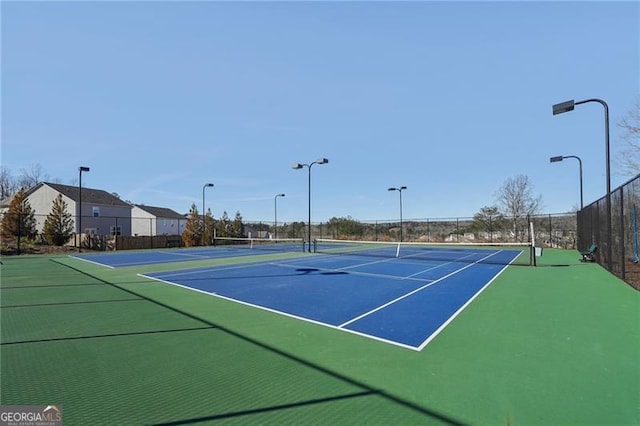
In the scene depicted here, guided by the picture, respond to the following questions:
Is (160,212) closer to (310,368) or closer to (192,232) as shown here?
(192,232)

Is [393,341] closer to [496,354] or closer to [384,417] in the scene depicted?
[496,354]

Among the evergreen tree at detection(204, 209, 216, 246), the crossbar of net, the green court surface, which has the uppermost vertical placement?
the evergreen tree at detection(204, 209, 216, 246)

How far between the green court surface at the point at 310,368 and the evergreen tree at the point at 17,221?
2660 centimetres

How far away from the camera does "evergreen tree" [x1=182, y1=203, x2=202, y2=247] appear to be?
32703 mm

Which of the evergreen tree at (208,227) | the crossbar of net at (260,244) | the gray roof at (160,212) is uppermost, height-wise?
the gray roof at (160,212)

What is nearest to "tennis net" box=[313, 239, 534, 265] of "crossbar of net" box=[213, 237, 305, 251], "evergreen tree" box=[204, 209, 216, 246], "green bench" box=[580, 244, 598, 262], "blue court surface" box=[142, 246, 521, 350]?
"green bench" box=[580, 244, 598, 262]

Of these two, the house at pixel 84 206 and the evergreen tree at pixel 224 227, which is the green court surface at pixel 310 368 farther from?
the house at pixel 84 206

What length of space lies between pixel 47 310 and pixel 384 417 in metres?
7.18

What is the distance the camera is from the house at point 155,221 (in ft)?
149

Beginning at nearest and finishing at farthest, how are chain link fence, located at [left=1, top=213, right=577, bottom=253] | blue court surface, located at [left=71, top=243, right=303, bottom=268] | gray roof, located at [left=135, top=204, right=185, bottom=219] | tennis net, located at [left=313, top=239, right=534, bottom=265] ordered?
blue court surface, located at [left=71, top=243, right=303, bottom=268], tennis net, located at [left=313, top=239, right=534, bottom=265], chain link fence, located at [left=1, top=213, right=577, bottom=253], gray roof, located at [left=135, top=204, right=185, bottom=219]

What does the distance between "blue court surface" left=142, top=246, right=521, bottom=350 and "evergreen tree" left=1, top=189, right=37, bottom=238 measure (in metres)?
23.1

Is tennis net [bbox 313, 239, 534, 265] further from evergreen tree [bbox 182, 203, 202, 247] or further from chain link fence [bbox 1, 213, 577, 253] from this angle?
evergreen tree [bbox 182, 203, 202, 247]

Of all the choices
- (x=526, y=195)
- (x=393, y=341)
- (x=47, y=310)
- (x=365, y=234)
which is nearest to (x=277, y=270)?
(x=47, y=310)

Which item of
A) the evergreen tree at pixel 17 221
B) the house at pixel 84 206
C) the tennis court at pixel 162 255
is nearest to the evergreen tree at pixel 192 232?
the tennis court at pixel 162 255
